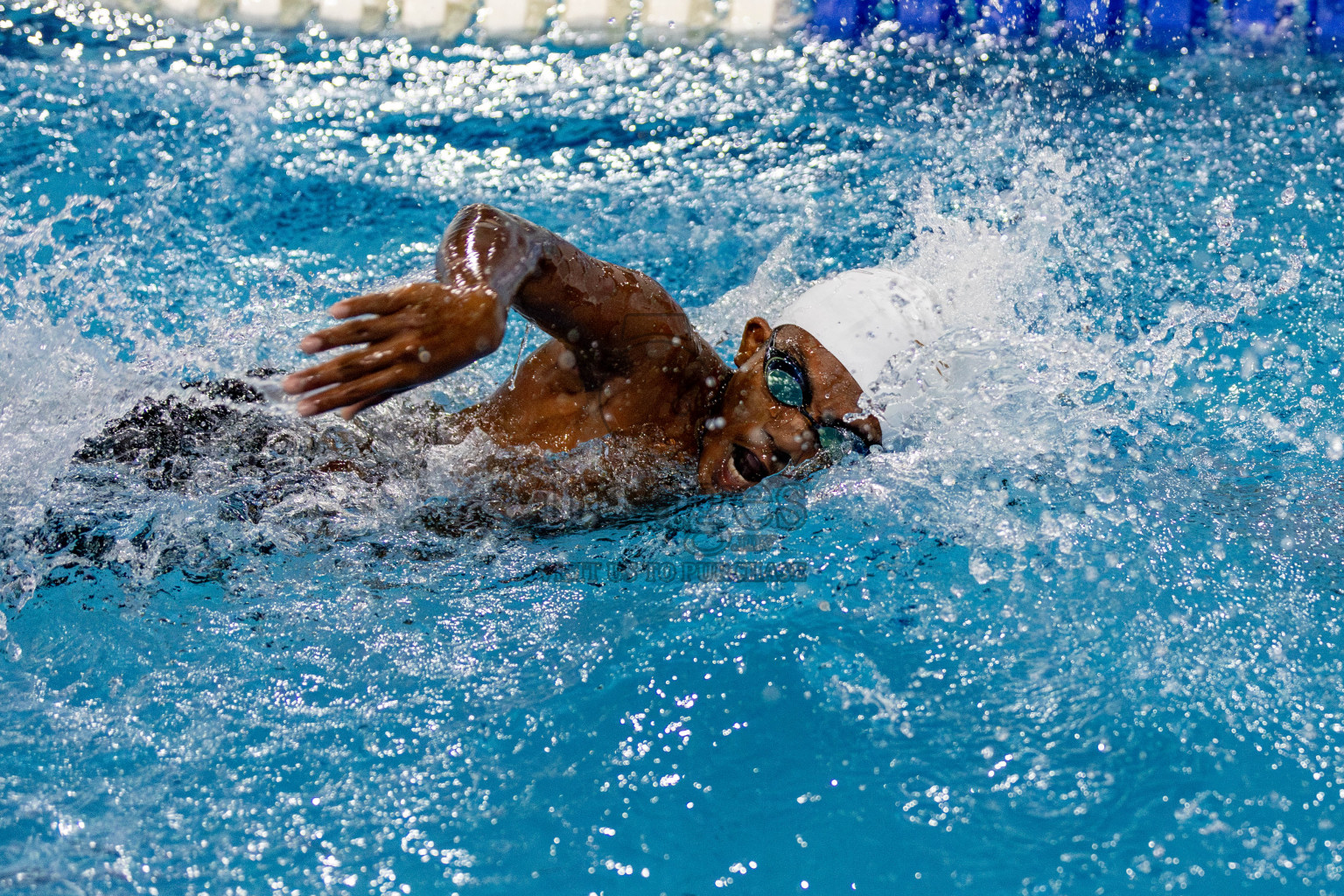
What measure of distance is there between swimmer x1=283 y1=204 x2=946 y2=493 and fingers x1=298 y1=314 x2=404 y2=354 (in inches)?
16.8

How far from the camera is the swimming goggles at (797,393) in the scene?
2.33 meters

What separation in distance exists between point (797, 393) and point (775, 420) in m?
0.08

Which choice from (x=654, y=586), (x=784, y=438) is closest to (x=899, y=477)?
(x=784, y=438)

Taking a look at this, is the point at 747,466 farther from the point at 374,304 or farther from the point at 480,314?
the point at 374,304

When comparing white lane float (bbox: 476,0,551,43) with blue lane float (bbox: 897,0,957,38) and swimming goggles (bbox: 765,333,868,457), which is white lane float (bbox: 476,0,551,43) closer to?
blue lane float (bbox: 897,0,957,38)

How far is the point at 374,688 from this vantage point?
2039 mm

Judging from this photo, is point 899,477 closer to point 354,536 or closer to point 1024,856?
point 1024,856

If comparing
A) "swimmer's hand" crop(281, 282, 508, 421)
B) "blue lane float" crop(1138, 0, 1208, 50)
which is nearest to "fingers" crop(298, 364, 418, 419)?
"swimmer's hand" crop(281, 282, 508, 421)

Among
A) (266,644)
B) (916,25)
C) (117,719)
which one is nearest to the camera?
(117,719)

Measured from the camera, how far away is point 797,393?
2.33m

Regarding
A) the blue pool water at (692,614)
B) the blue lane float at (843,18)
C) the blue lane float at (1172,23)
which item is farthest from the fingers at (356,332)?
the blue lane float at (1172,23)

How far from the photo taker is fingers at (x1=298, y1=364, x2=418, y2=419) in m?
1.50

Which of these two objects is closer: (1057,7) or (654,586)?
(654,586)

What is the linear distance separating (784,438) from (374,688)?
98cm
